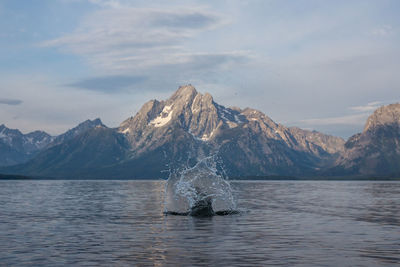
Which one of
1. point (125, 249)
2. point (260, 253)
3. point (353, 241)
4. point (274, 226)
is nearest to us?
point (260, 253)

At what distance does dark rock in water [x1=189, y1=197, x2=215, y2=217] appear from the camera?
67000 millimetres

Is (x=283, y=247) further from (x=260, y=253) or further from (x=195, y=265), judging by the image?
(x=195, y=265)

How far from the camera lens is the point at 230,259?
31.3 metres

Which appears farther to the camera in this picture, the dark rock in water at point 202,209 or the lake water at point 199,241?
the dark rock in water at point 202,209

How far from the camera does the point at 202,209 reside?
66.9 m

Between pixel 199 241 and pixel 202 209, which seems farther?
A: pixel 202 209

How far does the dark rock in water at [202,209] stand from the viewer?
67.0m

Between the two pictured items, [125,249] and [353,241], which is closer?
[125,249]

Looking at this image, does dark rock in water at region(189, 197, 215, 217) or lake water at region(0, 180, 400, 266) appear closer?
lake water at region(0, 180, 400, 266)

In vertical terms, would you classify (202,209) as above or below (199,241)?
above

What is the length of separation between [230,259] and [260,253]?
10.8 feet

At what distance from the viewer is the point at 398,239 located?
4072cm

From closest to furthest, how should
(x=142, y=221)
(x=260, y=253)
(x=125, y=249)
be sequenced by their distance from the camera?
(x=260, y=253), (x=125, y=249), (x=142, y=221)

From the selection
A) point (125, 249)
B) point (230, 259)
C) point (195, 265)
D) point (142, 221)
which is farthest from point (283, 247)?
point (142, 221)
